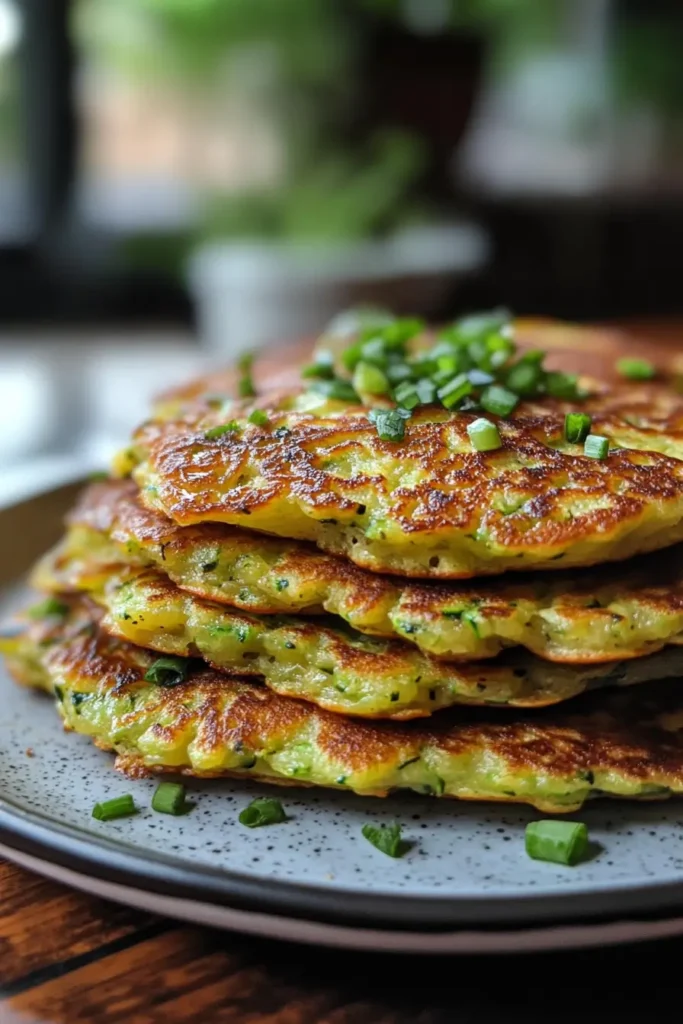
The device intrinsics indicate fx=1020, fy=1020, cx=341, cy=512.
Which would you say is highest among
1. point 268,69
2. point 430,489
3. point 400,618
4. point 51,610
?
point 268,69

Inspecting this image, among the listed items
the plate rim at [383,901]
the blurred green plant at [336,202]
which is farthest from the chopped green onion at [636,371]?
the blurred green plant at [336,202]

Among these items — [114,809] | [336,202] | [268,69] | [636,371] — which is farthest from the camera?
[268,69]

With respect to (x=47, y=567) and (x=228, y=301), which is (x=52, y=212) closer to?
(x=228, y=301)

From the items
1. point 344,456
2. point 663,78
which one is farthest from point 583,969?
point 663,78

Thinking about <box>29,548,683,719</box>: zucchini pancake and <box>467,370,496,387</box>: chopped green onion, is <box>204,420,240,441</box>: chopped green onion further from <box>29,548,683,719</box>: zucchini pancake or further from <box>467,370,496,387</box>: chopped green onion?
<box>467,370,496,387</box>: chopped green onion

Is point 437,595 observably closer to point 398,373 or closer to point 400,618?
point 400,618

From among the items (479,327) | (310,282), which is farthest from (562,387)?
(310,282)

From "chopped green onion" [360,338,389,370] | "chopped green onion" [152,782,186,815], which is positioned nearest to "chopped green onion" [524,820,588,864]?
"chopped green onion" [152,782,186,815]
